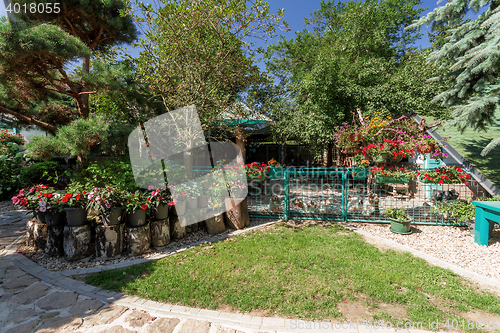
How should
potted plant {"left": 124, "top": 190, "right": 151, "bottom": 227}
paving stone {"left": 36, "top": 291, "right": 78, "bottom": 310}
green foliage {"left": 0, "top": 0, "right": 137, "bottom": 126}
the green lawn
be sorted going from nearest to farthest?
paving stone {"left": 36, "top": 291, "right": 78, "bottom": 310}
green foliage {"left": 0, "top": 0, "right": 137, "bottom": 126}
potted plant {"left": 124, "top": 190, "right": 151, "bottom": 227}
the green lawn

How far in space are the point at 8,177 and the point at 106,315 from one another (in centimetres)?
819

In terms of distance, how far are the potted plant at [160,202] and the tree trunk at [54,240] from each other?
4.74 feet

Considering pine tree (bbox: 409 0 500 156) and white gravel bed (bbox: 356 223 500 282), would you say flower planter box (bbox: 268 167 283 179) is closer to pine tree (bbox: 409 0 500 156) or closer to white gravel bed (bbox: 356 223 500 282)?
white gravel bed (bbox: 356 223 500 282)

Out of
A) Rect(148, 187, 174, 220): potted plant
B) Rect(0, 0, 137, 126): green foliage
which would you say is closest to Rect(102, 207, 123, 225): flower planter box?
Rect(148, 187, 174, 220): potted plant

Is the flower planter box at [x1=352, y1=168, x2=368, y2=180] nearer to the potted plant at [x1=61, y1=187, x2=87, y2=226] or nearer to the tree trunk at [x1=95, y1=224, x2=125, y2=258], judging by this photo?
the tree trunk at [x1=95, y1=224, x2=125, y2=258]

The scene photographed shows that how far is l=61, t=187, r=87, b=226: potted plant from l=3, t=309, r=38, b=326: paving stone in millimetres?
1304

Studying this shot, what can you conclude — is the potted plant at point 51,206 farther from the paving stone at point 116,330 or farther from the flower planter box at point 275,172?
the flower planter box at point 275,172

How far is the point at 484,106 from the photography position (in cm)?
423

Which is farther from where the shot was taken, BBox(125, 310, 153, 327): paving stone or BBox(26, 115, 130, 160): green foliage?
BBox(26, 115, 130, 160): green foliage

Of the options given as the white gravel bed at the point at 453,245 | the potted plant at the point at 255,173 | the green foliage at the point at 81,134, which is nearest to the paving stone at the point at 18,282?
the green foliage at the point at 81,134

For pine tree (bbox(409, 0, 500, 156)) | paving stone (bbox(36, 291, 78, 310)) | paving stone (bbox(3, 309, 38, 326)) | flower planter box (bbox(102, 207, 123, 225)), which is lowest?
paving stone (bbox(36, 291, 78, 310))

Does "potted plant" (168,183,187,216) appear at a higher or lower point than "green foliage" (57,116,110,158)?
lower

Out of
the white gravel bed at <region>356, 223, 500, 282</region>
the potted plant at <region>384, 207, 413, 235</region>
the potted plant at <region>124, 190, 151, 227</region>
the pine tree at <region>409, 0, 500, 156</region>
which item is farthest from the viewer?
the potted plant at <region>384, 207, 413, 235</region>

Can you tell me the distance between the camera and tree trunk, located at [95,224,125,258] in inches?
138
